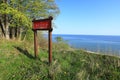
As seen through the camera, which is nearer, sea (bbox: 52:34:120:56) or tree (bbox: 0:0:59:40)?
sea (bbox: 52:34:120:56)

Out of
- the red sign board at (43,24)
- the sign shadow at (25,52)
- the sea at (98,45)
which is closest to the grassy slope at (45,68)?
the sign shadow at (25,52)

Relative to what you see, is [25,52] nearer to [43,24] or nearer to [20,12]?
[43,24]

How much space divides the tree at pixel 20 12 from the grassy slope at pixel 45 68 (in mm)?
4966

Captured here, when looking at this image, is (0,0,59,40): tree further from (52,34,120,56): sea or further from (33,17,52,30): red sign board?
(33,17,52,30): red sign board

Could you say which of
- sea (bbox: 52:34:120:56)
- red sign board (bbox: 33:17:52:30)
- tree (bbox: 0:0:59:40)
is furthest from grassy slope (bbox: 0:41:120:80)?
tree (bbox: 0:0:59:40)

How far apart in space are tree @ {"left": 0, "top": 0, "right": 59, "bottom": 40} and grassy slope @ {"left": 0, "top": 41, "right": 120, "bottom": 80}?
497cm

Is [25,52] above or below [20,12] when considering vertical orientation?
below

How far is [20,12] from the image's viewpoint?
516 inches

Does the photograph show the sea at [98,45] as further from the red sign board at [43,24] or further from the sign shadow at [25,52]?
the red sign board at [43,24]

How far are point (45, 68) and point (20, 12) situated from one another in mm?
7590

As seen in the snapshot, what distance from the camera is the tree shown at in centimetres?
1337

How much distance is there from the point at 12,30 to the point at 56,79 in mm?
10665

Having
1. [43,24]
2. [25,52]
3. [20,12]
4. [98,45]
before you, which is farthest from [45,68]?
[98,45]

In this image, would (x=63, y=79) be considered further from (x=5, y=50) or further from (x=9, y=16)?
(x=9, y=16)
